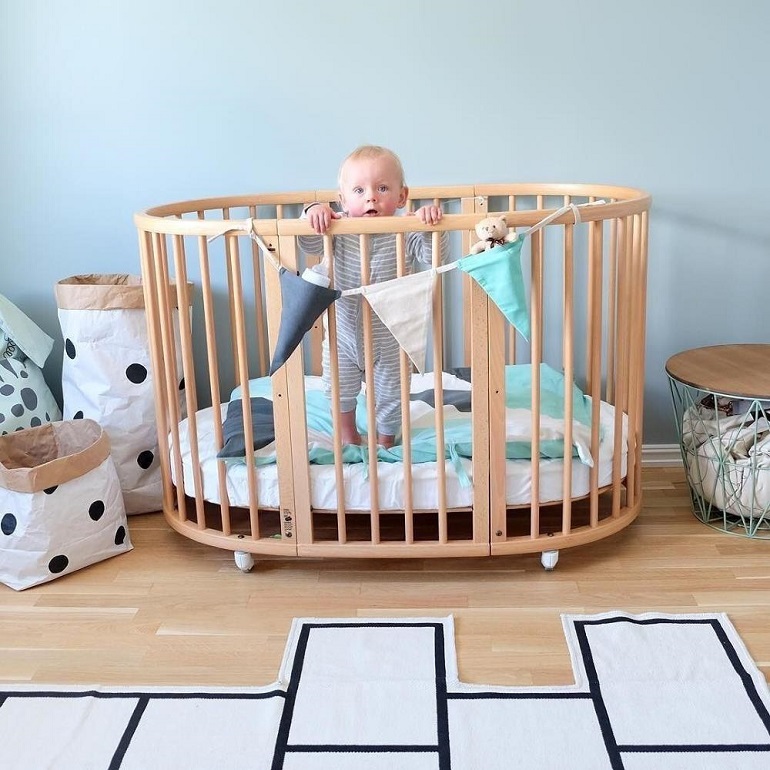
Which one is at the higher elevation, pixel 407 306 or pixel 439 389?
pixel 407 306

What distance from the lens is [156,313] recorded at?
7.34ft

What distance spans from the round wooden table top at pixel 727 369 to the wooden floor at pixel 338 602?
0.38 meters

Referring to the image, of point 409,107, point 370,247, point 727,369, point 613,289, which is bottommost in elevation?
point 727,369

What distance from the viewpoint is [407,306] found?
197 cm

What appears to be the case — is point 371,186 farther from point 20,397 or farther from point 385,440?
point 20,397

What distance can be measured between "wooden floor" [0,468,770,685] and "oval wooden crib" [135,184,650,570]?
3.2 inches

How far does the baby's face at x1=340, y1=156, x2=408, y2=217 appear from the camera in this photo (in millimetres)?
2080

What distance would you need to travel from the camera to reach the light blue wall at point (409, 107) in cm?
254

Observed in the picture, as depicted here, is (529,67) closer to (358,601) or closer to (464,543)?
(464,543)

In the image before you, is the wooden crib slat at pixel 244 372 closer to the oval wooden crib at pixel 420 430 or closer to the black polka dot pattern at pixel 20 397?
the oval wooden crib at pixel 420 430

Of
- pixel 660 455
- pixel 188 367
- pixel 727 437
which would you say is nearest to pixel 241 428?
pixel 188 367

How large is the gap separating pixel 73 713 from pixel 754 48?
2296mm

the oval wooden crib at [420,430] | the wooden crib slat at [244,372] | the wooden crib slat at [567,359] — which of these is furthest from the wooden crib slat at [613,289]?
the wooden crib slat at [244,372]

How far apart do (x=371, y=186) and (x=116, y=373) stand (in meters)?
0.89
